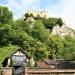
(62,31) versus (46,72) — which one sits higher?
(62,31)

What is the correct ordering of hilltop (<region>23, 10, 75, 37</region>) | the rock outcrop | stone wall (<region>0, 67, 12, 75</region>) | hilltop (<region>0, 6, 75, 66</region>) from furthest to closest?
hilltop (<region>23, 10, 75, 37</region>)
the rock outcrop
hilltop (<region>0, 6, 75, 66</region>)
stone wall (<region>0, 67, 12, 75</region>)

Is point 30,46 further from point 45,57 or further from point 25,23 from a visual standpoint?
point 25,23

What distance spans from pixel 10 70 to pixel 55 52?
112 feet

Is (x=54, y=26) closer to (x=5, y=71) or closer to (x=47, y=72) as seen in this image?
(x=5, y=71)

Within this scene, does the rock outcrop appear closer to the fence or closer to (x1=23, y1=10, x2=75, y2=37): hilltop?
(x1=23, y1=10, x2=75, y2=37): hilltop

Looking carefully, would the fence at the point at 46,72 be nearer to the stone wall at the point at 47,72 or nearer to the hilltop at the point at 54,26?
the stone wall at the point at 47,72

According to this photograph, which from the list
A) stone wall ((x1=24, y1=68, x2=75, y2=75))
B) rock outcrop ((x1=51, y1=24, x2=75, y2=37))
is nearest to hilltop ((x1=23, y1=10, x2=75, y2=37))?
rock outcrop ((x1=51, y1=24, x2=75, y2=37))

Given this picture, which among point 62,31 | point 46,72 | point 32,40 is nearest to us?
point 46,72

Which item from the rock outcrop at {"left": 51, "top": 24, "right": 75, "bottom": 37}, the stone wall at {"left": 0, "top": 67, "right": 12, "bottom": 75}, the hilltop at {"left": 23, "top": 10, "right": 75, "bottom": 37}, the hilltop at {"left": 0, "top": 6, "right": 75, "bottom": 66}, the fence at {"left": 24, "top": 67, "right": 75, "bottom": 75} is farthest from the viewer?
the hilltop at {"left": 23, "top": 10, "right": 75, "bottom": 37}

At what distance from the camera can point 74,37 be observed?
4139 inches

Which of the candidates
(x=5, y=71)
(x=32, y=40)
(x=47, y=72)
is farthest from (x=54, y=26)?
(x=47, y=72)

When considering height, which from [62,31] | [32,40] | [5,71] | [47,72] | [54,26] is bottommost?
[47,72]

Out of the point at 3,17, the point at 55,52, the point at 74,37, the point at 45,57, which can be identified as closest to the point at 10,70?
the point at 45,57

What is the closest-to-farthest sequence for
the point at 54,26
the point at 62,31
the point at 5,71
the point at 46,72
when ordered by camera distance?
the point at 46,72, the point at 5,71, the point at 62,31, the point at 54,26
